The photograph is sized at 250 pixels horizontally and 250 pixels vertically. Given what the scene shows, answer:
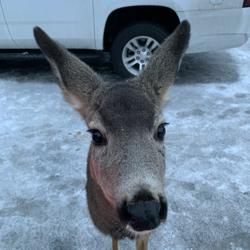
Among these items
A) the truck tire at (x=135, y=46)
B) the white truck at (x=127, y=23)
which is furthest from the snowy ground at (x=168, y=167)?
the white truck at (x=127, y=23)

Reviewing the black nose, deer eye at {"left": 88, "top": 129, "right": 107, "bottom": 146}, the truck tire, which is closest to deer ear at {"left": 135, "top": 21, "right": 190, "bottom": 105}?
deer eye at {"left": 88, "top": 129, "right": 107, "bottom": 146}

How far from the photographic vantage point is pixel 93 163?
3357 millimetres

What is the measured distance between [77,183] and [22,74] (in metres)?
4.20

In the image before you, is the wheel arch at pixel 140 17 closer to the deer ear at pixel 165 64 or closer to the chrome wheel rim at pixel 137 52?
the chrome wheel rim at pixel 137 52

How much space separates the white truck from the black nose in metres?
5.66

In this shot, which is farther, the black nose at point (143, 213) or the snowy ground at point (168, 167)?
the snowy ground at point (168, 167)

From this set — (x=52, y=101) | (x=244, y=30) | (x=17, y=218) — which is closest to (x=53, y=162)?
(x=17, y=218)

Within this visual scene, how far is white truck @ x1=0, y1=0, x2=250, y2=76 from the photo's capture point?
24.9 ft

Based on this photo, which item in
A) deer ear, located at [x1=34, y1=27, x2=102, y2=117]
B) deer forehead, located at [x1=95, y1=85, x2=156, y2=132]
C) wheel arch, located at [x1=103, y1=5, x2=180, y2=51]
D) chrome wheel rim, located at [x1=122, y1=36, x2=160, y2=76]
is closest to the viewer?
deer forehead, located at [x1=95, y1=85, x2=156, y2=132]

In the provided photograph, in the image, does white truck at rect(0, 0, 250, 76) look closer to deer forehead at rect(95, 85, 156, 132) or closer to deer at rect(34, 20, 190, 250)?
deer at rect(34, 20, 190, 250)

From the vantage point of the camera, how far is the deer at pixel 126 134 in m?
2.48

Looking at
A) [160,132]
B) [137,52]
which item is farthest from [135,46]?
[160,132]

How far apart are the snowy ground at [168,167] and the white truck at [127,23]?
2.24 feet

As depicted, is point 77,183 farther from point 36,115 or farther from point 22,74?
point 22,74
